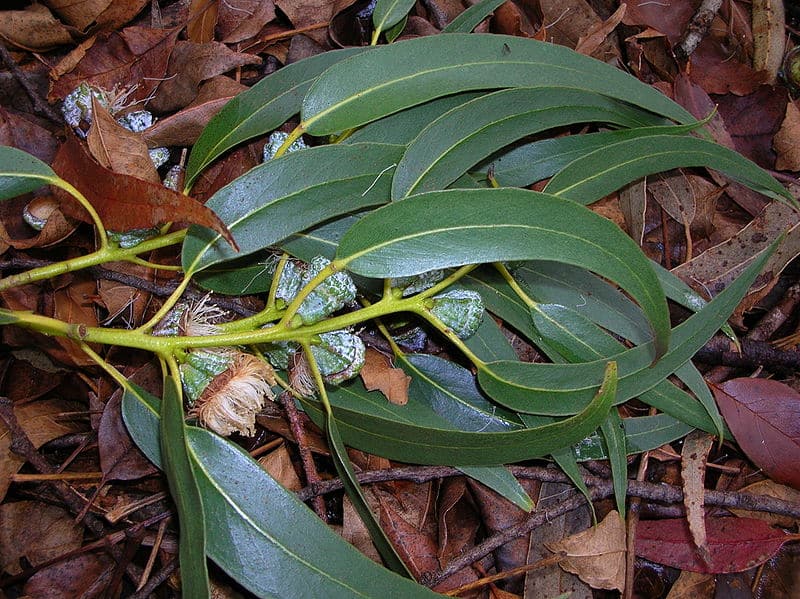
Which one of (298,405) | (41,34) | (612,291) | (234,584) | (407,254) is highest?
(41,34)

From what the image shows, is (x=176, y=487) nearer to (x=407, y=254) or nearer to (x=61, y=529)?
(x=61, y=529)

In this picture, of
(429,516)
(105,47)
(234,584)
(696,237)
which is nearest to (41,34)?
(105,47)

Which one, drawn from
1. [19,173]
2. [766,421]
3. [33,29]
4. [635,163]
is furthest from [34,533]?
[766,421]

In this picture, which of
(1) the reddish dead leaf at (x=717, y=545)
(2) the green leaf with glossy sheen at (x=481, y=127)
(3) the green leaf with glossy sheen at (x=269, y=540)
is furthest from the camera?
(1) the reddish dead leaf at (x=717, y=545)

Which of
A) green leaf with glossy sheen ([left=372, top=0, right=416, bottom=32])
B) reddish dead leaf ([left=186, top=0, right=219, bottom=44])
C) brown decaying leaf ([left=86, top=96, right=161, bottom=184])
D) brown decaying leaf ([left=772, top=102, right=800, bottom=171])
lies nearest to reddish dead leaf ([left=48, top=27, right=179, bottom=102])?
reddish dead leaf ([left=186, top=0, right=219, bottom=44])

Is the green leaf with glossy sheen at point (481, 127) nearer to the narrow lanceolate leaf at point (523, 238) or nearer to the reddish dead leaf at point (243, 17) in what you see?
the narrow lanceolate leaf at point (523, 238)

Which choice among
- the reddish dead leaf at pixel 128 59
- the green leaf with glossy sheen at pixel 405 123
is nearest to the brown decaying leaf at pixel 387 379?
the green leaf with glossy sheen at pixel 405 123

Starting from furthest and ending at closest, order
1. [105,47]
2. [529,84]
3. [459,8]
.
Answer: [459,8] → [105,47] → [529,84]

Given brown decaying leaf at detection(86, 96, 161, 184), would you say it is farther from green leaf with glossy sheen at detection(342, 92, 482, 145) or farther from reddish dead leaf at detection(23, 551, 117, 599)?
reddish dead leaf at detection(23, 551, 117, 599)
